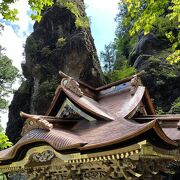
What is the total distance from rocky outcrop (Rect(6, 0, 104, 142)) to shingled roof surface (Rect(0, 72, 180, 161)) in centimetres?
1552

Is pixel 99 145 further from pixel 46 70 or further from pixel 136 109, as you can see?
pixel 46 70

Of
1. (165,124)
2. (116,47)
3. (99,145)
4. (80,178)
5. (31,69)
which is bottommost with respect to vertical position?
(80,178)

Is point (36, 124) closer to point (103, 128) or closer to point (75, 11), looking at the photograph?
point (103, 128)

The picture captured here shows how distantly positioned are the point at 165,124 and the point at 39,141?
411 centimetres

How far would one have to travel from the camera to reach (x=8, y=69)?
3338 cm

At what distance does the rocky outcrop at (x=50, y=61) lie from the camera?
26812 mm

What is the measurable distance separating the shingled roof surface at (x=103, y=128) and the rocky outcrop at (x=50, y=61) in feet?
50.9

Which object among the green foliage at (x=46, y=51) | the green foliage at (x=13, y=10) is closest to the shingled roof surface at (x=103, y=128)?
the green foliage at (x=13, y=10)

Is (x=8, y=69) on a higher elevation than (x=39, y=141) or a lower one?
higher

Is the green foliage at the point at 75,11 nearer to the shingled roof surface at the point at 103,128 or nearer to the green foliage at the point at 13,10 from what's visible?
the shingled roof surface at the point at 103,128

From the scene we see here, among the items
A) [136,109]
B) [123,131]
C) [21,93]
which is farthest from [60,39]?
[123,131]

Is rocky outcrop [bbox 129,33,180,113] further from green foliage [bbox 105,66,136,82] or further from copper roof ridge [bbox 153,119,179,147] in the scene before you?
copper roof ridge [bbox 153,119,179,147]

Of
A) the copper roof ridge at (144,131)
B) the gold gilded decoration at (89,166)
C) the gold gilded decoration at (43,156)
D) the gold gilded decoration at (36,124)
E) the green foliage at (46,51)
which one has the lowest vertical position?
the gold gilded decoration at (89,166)

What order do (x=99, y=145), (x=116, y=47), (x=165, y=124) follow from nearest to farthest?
1. (x=99, y=145)
2. (x=165, y=124)
3. (x=116, y=47)
